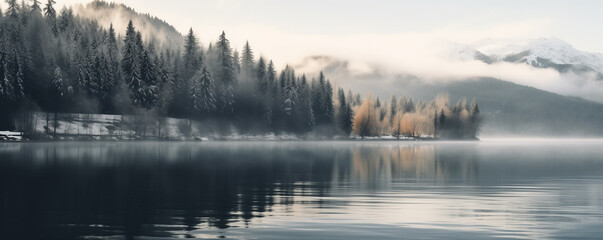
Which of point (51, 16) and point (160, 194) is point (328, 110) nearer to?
point (51, 16)

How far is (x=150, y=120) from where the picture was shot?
147 metres

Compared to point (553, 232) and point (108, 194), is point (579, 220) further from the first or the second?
point (108, 194)

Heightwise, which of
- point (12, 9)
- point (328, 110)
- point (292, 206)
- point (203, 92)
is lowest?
point (292, 206)

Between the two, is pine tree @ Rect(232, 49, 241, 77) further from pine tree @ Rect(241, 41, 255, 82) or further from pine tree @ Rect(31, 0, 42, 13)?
pine tree @ Rect(31, 0, 42, 13)

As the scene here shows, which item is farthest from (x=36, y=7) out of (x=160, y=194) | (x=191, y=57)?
(x=160, y=194)

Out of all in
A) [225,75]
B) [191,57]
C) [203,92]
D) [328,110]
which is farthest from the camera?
[328,110]

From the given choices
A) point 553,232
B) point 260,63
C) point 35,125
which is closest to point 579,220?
point 553,232

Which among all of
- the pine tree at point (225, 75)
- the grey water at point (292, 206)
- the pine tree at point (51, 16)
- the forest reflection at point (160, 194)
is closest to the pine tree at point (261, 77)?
the pine tree at point (225, 75)

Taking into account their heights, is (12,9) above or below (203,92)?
above

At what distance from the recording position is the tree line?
13588cm

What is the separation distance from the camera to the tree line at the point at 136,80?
135875mm

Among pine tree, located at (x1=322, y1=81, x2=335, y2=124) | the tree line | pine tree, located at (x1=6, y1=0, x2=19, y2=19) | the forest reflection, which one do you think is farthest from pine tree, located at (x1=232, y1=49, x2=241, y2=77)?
the forest reflection

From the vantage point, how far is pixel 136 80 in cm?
14525

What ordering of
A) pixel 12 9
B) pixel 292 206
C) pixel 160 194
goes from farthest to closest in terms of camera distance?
pixel 12 9
pixel 160 194
pixel 292 206
